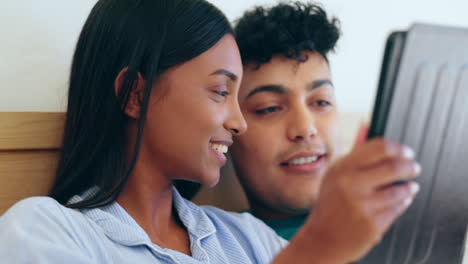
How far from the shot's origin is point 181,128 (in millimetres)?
939

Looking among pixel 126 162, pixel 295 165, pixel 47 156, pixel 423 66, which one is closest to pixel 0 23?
pixel 47 156

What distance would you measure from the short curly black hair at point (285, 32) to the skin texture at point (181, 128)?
198mm

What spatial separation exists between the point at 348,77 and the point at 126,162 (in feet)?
2.87

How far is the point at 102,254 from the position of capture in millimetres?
853

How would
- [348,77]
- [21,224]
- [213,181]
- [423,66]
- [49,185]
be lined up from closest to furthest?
[423,66], [21,224], [213,181], [49,185], [348,77]

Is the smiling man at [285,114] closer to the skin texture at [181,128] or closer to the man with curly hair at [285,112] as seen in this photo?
the man with curly hair at [285,112]

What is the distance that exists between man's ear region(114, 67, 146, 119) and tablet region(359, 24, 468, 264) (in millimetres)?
464

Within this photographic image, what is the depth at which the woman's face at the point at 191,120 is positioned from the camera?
3.09 feet

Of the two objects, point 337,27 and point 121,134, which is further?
point 337,27

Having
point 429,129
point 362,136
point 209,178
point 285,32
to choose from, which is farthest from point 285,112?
point 429,129

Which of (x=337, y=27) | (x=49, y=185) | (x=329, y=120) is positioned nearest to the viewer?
(x=49, y=185)

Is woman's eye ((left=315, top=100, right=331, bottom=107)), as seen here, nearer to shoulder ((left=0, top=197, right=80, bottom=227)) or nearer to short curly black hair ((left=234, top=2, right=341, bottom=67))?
short curly black hair ((left=234, top=2, right=341, bottom=67))

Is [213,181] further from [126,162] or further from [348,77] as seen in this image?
[348,77]

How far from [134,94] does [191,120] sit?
0.12 meters
